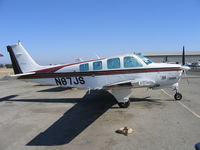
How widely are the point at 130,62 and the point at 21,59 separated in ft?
22.0

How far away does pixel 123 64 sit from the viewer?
27.3 feet

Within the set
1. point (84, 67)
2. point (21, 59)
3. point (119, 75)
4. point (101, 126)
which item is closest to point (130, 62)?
point (119, 75)

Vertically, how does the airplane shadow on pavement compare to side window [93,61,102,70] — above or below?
below

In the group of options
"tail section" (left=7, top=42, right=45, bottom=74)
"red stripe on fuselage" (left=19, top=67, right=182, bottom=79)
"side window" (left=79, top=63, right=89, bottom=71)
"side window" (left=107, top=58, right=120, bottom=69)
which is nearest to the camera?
"red stripe on fuselage" (left=19, top=67, right=182, bottom=79)

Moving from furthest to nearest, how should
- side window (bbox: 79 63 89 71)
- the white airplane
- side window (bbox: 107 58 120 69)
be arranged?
1. side window (bbox: 79 63 89 71)
2. side window (bbox: 107 58 120 69)
3. the white airplane

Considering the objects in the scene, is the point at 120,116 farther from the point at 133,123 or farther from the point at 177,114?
the point at 177,114

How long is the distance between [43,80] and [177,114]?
23.6 feet

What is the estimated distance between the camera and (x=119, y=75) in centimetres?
839

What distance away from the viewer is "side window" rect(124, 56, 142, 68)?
27.1 feet

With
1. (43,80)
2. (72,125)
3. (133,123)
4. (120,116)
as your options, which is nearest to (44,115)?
(72,125)

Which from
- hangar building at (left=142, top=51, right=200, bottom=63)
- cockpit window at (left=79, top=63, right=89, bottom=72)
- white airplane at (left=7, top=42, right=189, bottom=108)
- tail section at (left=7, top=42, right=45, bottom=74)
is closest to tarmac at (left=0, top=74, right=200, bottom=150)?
white airplane at (left=7, top=42, right=189, bottom=108)

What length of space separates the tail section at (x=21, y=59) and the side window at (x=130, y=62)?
545 cm

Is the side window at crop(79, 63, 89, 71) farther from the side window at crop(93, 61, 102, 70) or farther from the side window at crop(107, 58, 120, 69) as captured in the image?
the side window at crop(107, 58, 120, 69)

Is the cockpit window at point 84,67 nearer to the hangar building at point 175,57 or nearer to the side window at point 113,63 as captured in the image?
the side window at point 113,63
